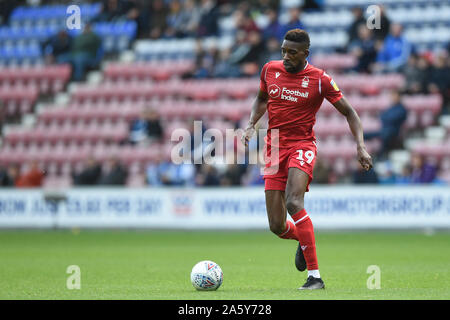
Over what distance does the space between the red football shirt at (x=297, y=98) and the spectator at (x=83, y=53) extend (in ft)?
59.5

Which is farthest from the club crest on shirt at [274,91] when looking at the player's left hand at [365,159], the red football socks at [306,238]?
the red football socks at [306,238]

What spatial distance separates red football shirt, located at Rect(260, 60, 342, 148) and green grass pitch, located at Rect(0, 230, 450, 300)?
5.53 ft

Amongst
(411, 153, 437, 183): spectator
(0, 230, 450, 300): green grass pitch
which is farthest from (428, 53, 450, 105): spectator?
(0, 230, 450, 300): green grass pitch

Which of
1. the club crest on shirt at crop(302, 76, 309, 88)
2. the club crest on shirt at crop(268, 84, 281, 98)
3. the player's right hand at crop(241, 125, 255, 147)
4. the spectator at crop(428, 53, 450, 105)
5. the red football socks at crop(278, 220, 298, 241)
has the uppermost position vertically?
the spectator at crop(428, 53, 450, 105)

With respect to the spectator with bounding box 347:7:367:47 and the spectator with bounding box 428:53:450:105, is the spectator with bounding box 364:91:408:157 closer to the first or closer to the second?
the spectator with bounding box 428:53:450:105

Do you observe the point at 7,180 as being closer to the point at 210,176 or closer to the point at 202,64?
the point at 210,176

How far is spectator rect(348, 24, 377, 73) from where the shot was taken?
918 inches

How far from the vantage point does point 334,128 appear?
22906mm

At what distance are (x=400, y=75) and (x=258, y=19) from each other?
5.45 meters

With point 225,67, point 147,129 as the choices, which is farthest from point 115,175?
point 225,67

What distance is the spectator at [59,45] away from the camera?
27844 millimetres

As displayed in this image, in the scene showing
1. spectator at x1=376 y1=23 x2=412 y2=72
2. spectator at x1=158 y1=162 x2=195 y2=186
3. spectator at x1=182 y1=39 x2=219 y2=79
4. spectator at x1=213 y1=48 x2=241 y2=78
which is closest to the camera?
spectator at x1=158 y1=162 x2=195 y2=186

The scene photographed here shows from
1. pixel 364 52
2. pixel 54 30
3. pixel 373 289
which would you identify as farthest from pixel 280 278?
pixel 54 30

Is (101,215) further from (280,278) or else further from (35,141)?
(280,278)
